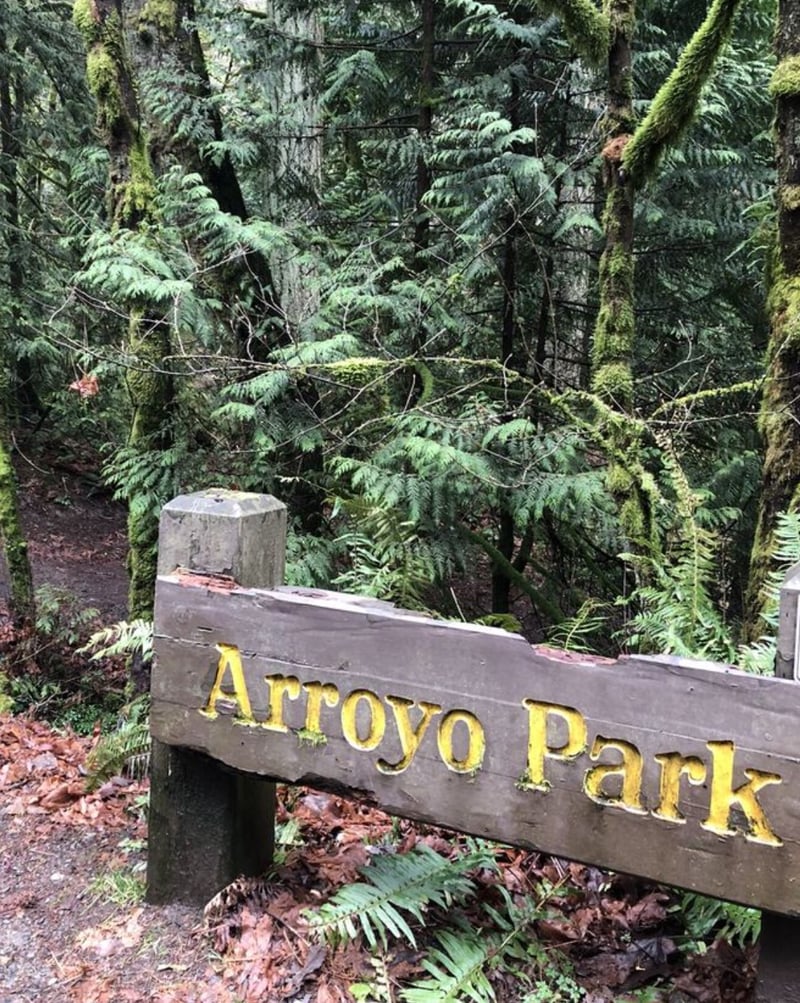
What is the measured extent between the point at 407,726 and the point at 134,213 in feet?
14.8

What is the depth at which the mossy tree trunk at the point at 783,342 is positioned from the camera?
4.08 metres

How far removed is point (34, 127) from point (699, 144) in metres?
11.3

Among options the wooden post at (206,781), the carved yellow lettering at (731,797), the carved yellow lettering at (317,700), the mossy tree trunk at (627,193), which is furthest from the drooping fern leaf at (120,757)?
the mossy tree trunk at (627,193)

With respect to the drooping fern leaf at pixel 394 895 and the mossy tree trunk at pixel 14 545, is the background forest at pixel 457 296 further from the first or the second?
the drooping fern leaf at pixel 394 895

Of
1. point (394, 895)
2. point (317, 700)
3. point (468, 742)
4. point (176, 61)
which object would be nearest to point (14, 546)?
point (176, 61)

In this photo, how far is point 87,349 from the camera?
4844mm

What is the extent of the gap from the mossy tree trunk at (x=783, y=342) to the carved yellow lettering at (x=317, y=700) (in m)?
2.50

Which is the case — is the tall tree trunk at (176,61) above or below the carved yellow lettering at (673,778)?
above

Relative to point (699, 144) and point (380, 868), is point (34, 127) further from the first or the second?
point (380, 868)

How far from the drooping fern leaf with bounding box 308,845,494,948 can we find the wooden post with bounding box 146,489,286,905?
0.47m

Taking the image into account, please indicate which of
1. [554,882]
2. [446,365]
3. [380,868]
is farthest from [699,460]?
[380,868]

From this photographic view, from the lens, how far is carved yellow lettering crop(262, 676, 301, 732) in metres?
2.65

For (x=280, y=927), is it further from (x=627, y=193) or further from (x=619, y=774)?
(x=627, y=193)

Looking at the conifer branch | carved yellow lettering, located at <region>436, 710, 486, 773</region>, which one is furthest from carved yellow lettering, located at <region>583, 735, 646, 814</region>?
the conifer branch
